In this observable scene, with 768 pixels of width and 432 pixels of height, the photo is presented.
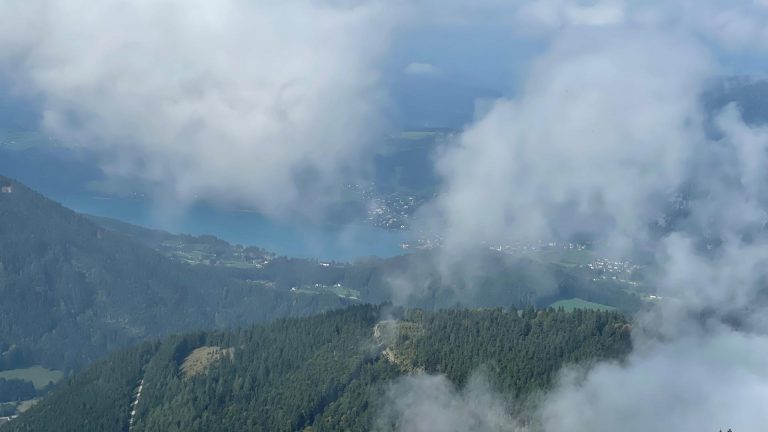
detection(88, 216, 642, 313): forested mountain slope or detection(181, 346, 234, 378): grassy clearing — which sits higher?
detection(88, 216, 642, 313): forested mountain slope

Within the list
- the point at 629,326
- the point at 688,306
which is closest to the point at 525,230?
the point at 688,306

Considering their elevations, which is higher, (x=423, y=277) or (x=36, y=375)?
(x=423, y=277)

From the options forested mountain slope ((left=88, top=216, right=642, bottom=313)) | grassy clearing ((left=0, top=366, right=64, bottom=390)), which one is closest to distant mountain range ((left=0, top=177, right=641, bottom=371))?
forested mountain slope ((left=88, top=216, right=642, bottom=313))

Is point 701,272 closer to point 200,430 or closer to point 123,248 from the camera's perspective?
point 200,430

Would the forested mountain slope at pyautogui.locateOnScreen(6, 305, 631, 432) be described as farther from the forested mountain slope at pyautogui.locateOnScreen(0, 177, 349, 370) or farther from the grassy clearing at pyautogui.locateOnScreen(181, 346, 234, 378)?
the forested mountain slope at pyautogui.locateOnScreen(0, 177, 349, 370)

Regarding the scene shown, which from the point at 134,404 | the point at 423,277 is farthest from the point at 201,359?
the point at 423,277

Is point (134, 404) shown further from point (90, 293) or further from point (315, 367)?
point (90, 293)
